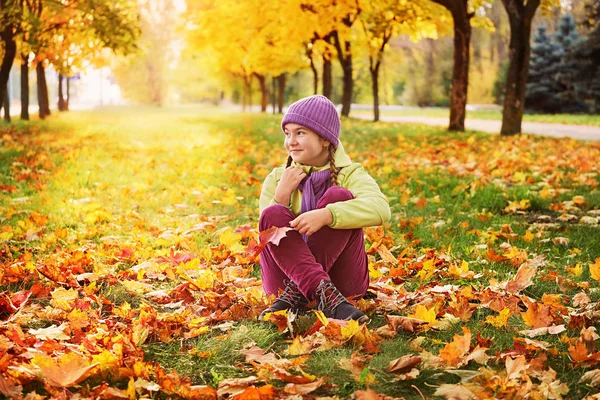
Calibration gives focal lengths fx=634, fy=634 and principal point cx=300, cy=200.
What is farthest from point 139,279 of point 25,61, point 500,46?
point 500,46

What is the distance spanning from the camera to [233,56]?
37.0 meters

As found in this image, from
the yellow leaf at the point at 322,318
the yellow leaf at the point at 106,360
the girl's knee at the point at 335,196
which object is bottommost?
the yellow leaf at the point at 106,360

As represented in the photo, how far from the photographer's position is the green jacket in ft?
9.87

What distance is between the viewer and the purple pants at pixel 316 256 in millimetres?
3074

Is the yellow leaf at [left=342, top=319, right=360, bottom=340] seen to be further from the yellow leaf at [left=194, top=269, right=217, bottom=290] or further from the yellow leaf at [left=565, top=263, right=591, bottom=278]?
the yellow leaf at [left=565, top=263, right=591, bottom=278]

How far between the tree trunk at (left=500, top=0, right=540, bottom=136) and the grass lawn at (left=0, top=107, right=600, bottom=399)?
7151 millimetres

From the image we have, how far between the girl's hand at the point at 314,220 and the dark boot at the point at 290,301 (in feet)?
1.23

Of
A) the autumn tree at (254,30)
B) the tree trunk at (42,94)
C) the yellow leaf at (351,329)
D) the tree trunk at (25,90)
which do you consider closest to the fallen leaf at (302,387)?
the yellow leaf at (351,329)

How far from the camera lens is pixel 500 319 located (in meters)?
3.01

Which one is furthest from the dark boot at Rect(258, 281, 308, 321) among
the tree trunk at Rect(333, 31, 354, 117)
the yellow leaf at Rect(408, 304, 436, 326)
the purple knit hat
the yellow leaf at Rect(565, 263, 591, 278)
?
the tree trunk at Rect(333, 31, 354, 117)

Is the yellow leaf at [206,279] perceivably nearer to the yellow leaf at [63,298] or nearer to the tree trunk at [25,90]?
the yellow leaf at [63,298]

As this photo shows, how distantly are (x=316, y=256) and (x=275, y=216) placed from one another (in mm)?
293

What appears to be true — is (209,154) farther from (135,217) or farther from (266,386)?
(266,386)

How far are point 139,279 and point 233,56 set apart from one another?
34276 mm
